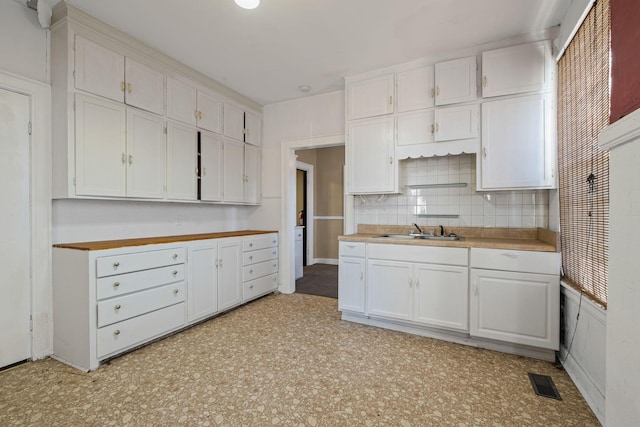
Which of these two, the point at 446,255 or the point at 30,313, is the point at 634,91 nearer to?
the point at 446,255

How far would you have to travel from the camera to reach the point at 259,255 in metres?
3.71

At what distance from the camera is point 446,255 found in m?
2.49

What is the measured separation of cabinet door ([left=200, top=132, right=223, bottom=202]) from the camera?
327 centimetres

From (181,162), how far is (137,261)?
1.15 m

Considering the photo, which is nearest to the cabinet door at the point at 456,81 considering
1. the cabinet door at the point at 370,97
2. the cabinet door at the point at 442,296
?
the cabinet door at the point at 370,97

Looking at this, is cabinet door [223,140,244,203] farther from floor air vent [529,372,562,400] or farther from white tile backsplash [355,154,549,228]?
floor air vent [529,372,562,400]

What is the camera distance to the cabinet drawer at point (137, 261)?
2132 millimetres

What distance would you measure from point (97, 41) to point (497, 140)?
3.42m

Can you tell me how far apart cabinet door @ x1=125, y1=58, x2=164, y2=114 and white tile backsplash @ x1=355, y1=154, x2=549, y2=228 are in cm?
232

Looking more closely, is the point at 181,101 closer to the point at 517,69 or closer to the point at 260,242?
the point at 260,242

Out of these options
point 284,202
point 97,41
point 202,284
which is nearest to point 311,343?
point 202,284

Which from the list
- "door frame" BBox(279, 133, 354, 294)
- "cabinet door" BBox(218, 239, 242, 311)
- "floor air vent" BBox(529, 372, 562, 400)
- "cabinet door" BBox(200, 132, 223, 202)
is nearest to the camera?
"floor air vent" BBox(529, 372, 562, 400)

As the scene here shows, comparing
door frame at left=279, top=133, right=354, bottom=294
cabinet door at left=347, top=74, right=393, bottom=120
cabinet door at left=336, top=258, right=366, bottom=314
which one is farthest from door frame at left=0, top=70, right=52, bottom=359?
cabinet door at left=347, top=74, right=393, bottom=120

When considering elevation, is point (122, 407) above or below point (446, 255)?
below
